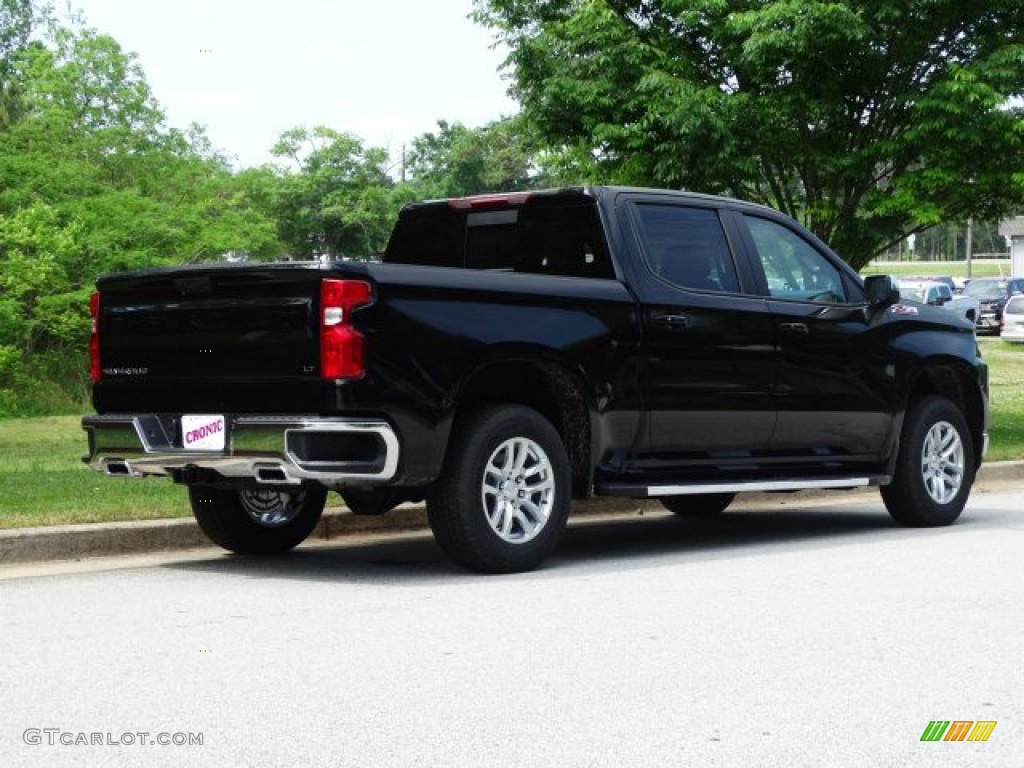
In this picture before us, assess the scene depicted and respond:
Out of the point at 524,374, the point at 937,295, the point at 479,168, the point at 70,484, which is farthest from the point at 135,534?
the point at 479,168

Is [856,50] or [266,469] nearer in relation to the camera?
[266,469]

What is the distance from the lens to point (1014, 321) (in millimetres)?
47031

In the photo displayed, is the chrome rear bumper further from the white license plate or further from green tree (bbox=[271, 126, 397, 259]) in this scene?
green tree (bbox=[271, 126, 397, 259])

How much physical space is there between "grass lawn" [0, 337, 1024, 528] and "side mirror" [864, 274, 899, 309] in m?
4.43

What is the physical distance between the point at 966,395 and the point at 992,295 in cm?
4747

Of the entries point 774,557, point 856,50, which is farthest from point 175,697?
point 856,50

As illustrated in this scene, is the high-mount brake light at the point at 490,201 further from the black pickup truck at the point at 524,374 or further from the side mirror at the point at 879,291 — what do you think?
the side mirror at the point at 879,291

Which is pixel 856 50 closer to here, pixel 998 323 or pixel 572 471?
pixel 572 471

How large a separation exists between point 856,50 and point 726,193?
2218 mm

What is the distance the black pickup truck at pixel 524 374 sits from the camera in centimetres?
804

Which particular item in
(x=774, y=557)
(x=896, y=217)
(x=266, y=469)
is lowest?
(x=774, y=557)

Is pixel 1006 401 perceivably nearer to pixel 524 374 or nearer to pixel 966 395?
pixel 966 395

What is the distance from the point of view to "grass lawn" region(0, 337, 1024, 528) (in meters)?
9.78

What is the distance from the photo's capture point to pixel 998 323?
5356 centimetres
